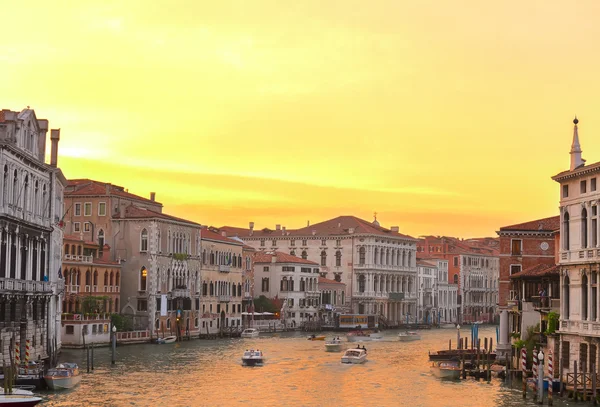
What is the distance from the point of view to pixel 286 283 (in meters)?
89.8

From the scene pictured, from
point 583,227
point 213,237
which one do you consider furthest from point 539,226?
point 213,237

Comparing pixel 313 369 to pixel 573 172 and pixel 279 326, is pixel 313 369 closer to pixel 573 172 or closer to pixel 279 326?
pixel 573 172

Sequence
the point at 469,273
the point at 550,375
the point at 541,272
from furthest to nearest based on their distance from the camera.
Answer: the point at 469,273 → the point at 541,272 → the point at 550,375

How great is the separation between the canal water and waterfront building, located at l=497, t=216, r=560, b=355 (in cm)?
306

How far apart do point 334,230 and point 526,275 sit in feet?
209

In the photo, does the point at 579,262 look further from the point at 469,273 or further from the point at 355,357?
the point at 469,273

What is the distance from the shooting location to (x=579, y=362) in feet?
105

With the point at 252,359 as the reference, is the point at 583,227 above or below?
above

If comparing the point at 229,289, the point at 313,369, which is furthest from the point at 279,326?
the point at 313,369

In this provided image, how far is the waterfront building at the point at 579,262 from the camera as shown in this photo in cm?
3114

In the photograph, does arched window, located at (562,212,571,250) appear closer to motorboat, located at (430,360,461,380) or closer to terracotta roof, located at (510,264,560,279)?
terracotta roof, located at (510,264,560,279)

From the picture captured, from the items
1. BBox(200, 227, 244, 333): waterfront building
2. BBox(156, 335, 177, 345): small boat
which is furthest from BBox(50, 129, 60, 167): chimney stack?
BBox(200, 227, 244, 333): waterfront building

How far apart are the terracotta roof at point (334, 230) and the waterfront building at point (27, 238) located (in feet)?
195

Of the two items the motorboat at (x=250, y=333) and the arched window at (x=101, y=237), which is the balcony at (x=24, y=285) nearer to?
the arched window at (x=101, y=237)
